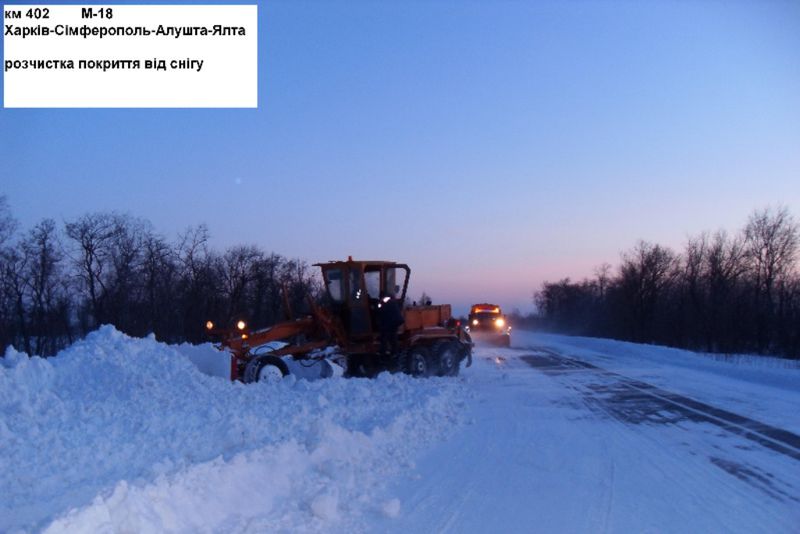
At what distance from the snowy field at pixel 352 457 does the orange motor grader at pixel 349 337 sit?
301 centimetres

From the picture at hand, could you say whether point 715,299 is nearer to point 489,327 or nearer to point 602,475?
point 489,327

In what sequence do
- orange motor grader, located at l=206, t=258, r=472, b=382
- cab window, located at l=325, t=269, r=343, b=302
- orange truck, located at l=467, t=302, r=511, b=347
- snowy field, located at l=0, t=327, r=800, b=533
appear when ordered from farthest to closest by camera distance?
orange truck, located at l=467, t=302, r=511, b=347
cab window, located at l=325, t=269, r=343, b=302
orange motor grader, located at l=206, t=258, r=472, b=382
snowy field, located at l=0, t=327, r=800, b=533

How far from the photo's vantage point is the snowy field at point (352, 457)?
6160 millimetres

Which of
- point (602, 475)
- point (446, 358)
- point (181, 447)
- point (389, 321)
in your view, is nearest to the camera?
point (181, 447)

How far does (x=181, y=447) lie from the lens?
7.70 metres

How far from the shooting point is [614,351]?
34.7m

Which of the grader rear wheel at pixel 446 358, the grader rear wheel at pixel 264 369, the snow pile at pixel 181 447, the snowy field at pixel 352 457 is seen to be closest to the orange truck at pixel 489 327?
the grader rear wheel at pixel 446 358

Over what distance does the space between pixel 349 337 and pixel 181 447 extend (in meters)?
10.6

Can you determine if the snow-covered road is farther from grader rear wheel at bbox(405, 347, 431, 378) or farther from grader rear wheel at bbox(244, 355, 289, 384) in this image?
grader rear wheel at bbox(244, 355, 289, 384)

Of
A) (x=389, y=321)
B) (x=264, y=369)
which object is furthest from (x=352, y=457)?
(x=389, y=321)

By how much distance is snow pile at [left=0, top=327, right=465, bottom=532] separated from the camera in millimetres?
5766

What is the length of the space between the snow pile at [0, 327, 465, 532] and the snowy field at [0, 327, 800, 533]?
0.02m

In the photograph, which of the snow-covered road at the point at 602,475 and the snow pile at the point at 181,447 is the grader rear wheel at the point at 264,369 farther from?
the snow-covered road at the point at 602,475

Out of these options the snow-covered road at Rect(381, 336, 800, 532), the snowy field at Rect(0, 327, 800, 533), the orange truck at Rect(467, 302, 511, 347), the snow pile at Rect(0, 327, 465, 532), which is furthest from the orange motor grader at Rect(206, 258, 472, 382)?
the orange truck at Rect(467, 302, 511, 347)
